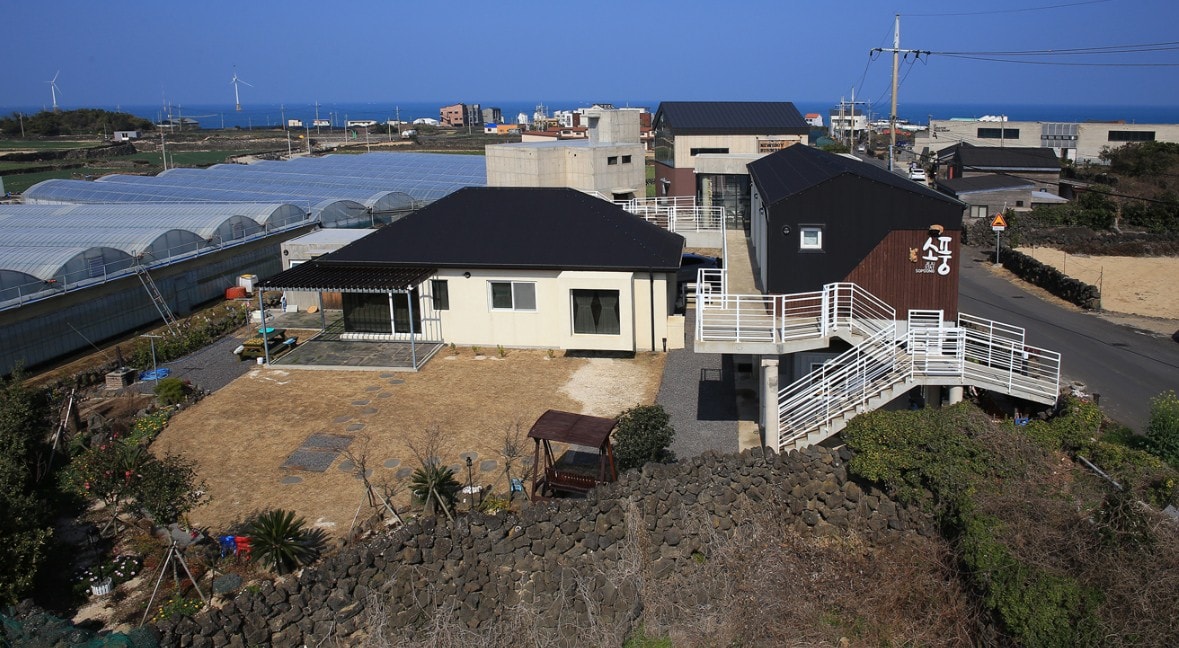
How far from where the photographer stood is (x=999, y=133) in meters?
78.1

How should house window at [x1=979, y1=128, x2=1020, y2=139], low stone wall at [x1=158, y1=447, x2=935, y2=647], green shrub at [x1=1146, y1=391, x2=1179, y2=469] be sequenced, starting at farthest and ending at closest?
house window at [x1=979, y1=128, x2=1020, y2=139] → green shrub at [x1=1146, y1=391, x2=1179, y2=469] → low stone wall at [x1=158, y1=447, x2=935, y2=647]

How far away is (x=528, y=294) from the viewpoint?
2403 centimetres

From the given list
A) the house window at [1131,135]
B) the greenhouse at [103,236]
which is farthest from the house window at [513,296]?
the house window at [1131,135]

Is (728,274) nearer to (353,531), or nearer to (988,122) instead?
(353,531)

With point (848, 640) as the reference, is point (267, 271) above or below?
above

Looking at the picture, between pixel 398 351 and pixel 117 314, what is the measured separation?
9116 mm

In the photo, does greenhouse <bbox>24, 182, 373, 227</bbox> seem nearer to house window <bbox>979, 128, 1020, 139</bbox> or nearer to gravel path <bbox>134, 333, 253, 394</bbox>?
gravel path <bbox>134, 333, 253, 394</bbox>

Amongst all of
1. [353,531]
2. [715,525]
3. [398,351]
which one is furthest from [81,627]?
[398,351]

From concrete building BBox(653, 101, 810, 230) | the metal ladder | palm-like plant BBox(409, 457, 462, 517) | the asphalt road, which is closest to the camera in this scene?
palm-like plant BBox(409, 457, 462, 517)

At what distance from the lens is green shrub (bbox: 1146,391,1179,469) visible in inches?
540

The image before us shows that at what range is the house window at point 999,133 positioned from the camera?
77.7 meters

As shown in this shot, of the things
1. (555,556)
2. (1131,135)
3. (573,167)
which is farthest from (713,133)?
(1131,135)

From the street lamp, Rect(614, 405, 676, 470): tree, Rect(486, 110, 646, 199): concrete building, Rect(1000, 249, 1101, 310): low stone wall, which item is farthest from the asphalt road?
Rect(486, 110, 646, 199): concrete building

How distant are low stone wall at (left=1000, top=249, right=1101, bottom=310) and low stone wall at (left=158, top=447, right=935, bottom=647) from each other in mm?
18880
